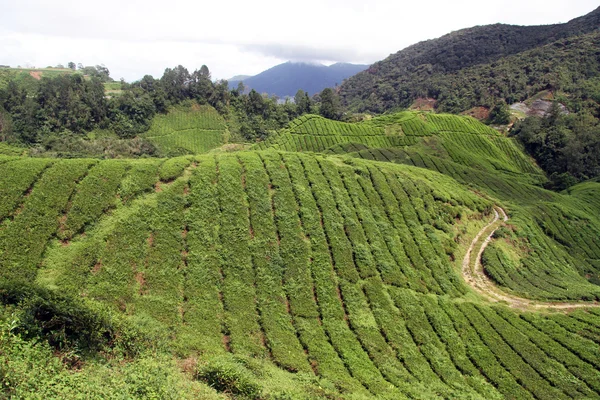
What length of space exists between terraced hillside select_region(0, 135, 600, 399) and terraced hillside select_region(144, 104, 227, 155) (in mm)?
70435

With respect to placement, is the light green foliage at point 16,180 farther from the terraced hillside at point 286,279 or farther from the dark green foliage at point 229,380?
the dark green foliage at point 229,380

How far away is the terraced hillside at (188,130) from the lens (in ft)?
326

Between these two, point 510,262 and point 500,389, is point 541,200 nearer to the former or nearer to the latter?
point 510,262

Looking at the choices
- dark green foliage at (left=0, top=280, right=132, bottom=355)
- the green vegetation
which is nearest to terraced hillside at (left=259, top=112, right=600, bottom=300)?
the green vegetation

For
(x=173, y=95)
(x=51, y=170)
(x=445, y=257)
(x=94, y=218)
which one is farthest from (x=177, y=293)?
(x=173, y=95)

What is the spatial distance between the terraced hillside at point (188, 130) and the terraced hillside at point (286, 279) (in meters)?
70.4

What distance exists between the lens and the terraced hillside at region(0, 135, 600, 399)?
19.0 meters

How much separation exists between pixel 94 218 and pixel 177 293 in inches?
309

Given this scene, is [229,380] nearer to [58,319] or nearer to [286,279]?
[58,319]

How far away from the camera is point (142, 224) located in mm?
23266

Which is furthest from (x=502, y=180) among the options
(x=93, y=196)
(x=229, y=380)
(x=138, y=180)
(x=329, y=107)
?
→ (x=93, y=196)

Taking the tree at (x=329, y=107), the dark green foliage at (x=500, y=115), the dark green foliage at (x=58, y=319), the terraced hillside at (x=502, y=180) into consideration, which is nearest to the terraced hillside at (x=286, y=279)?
the terraced hillside at (x=502, y=180)

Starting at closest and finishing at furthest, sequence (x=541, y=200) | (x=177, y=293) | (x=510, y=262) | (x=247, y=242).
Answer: (x=177, y=293) < (x=247, y=242) < (x=510, y=262) < (x=541, y=200)

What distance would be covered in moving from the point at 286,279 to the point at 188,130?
94682 mm
